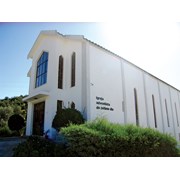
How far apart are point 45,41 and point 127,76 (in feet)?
25.2

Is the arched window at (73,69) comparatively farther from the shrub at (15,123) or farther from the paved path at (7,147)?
the shrub at (15,123)

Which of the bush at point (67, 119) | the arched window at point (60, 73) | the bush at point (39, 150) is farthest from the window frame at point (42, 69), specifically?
the bush at point (39, 150)

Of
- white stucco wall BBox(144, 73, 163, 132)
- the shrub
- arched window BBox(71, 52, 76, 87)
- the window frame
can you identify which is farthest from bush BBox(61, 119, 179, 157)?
white stucco wall BBox(144, 73, 163, 132)

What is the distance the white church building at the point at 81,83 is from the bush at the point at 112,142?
14.7 feet

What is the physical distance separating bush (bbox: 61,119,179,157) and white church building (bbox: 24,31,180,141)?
4487mm

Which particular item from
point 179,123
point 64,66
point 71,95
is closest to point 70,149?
point 71,95

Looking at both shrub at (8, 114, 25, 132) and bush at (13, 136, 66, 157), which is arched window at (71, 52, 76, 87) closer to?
shrub at (8, 114, 25, 132)

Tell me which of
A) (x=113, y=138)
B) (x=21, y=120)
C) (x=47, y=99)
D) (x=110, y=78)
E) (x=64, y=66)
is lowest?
(x=113, y=138)

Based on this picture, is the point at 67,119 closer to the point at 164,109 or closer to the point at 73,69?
the point at 73,69

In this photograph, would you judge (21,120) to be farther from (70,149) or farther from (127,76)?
(70,149)

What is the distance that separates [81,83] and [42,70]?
4.57 m

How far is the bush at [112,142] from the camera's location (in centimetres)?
686

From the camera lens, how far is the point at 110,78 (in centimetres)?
1482

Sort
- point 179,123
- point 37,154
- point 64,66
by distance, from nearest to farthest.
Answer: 1. point 37,154
2. point 64,66
3. point 179,123
